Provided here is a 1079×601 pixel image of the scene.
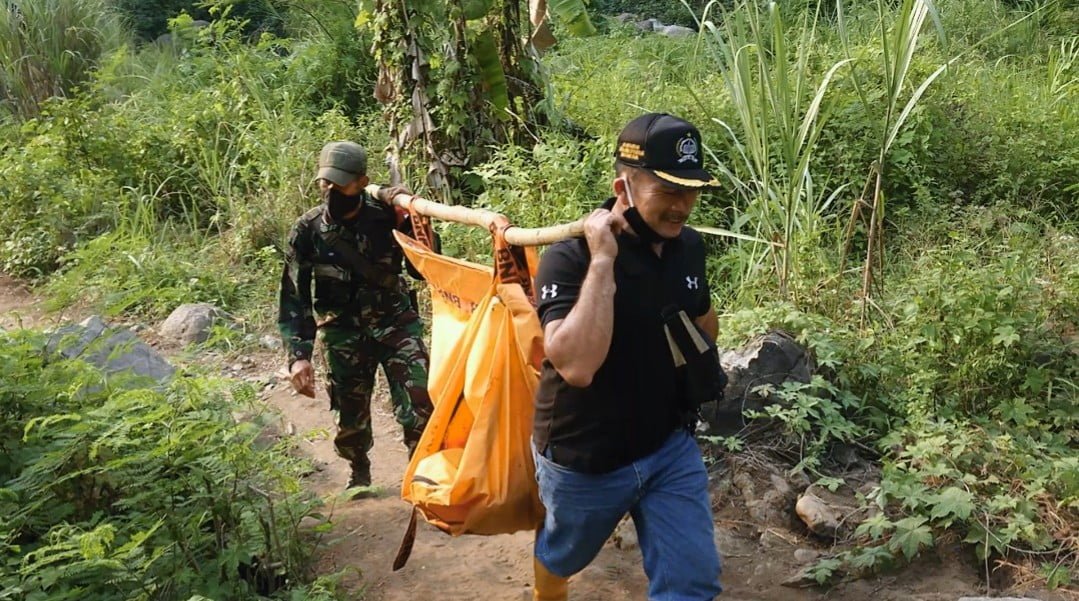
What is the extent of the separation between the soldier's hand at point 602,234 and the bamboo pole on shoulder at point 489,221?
0.04 metres

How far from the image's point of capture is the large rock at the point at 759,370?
4.42 metres

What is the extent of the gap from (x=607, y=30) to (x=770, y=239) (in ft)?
30.3

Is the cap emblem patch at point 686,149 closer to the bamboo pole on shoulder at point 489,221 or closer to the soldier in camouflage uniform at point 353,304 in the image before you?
the bamboo pole on shoulder at point 489,221

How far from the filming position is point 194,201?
342 inches

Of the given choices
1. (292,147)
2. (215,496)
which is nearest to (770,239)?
(215,496)

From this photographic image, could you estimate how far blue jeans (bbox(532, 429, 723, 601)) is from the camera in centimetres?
257

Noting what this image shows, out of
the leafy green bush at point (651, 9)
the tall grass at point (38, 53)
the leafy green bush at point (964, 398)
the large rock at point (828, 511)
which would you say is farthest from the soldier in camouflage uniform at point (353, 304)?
the leafy green bush at point (651, 9)

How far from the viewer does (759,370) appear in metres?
4.45

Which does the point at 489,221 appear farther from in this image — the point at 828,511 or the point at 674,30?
the point at 674,30

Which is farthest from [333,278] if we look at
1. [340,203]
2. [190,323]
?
[190,323]

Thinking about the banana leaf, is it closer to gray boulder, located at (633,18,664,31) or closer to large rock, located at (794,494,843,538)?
large rock, located at (794,494,843,538)

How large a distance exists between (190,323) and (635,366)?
5.18m

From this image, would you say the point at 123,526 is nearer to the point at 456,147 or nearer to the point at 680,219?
the point at 680,219

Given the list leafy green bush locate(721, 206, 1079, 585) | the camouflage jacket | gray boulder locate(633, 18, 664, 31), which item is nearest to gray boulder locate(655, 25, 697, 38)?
gray boulder locate(633, 18, 664, 31)
